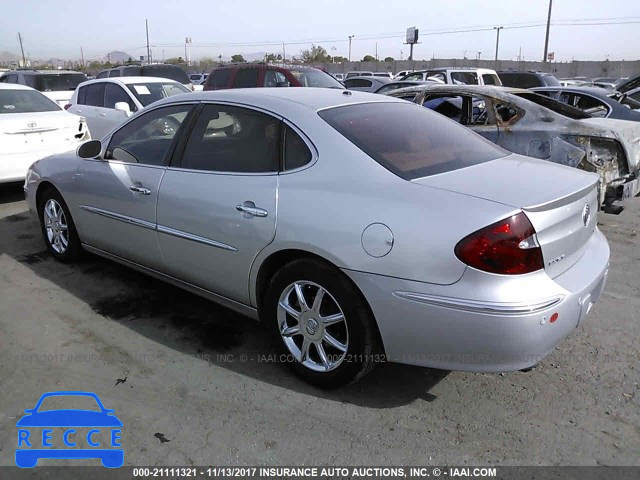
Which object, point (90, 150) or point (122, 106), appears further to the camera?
point (122, 106)

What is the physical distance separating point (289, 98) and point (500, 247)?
5.46ft

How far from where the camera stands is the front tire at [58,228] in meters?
4.84

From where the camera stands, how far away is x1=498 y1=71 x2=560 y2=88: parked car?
53.4ft

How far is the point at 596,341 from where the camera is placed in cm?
363

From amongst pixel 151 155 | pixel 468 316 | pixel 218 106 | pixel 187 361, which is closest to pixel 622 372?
pixel 468 316

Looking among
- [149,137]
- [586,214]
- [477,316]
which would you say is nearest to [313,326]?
[477,316]

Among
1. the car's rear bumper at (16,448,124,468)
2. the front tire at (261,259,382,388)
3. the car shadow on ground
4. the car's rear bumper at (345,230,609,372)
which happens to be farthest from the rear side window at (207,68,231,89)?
the car's rear bumper at (16,448,124,468)

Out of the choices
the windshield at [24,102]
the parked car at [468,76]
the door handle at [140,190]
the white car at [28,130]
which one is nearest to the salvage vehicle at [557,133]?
the door handle at [140,190]

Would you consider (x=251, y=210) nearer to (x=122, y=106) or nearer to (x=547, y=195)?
(x=547, y=195)

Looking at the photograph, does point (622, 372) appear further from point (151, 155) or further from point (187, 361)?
point (151, 155)

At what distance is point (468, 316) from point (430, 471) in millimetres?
717

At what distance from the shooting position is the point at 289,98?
345 cm

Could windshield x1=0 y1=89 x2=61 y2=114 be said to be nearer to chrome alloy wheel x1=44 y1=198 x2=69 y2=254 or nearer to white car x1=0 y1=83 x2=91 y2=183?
white car x1=0 y1=83 x2=91 y2=183

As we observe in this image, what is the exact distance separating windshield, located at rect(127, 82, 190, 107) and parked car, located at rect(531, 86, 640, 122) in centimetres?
644
